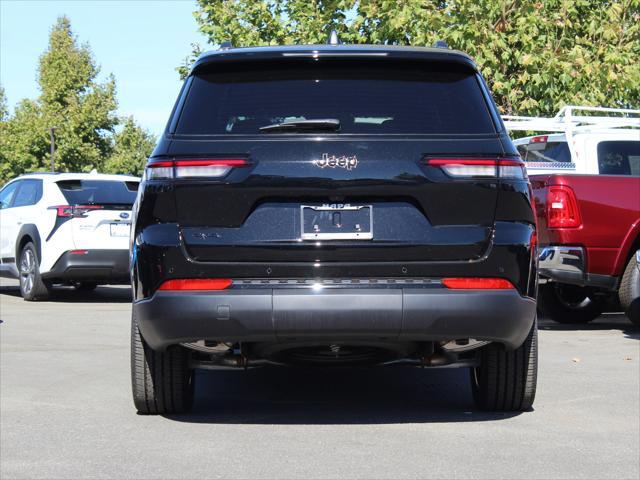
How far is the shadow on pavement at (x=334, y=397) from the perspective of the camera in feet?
21.1

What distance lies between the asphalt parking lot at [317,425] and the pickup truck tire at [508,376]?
0.32 feet

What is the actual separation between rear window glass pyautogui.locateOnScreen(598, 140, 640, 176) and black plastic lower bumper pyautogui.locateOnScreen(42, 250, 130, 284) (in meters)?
6.00

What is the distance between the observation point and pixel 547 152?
13016 millimetres

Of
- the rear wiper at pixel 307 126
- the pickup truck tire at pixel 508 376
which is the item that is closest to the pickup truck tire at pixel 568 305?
the pickup truck tire at pixel 508 376

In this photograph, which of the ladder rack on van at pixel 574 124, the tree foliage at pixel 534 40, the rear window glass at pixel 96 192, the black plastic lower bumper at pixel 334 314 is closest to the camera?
the black plastic lower bumper at pixel 334 314

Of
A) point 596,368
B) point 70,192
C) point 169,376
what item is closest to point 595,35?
point 70,192

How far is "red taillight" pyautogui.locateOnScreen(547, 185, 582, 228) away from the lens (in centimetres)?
1048

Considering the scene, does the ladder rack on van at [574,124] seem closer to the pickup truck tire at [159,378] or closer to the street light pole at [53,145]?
the pickup truck tire at [159,378]

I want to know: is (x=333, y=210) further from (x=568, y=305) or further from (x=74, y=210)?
(x=74, y=210)

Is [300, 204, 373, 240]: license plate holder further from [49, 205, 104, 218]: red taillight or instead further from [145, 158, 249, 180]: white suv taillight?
[49, 205, 104, 218]: red taillight

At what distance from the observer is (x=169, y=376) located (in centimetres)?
624

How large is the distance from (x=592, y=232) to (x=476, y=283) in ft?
17.6

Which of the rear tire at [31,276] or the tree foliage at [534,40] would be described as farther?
the tree foliage at [534,40]

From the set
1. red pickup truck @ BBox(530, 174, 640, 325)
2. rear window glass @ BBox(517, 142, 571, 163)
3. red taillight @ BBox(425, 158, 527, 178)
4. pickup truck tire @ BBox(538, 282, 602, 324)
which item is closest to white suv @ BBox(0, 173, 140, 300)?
rear window glass @ BBox(517, 142, 571, 163)
